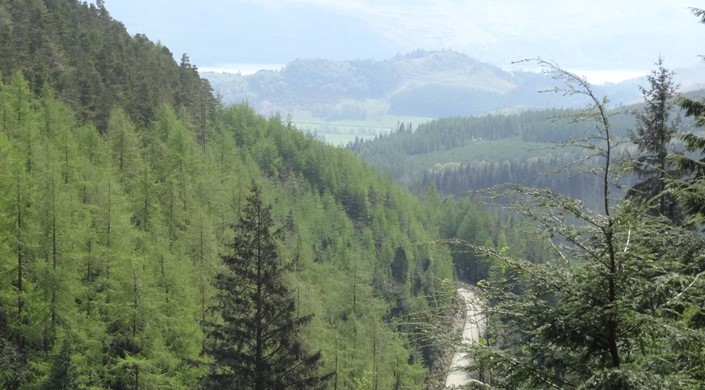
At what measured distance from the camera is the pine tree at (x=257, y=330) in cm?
2092

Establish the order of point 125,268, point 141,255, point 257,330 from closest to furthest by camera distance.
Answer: point 257,330
point 125,268
point 141,255

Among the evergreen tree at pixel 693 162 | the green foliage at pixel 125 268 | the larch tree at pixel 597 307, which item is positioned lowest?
the green foliage at pixel 125 268

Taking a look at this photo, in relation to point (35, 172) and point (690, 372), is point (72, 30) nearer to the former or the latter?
point (35, 172)

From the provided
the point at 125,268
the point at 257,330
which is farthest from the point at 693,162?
the point at 125,268

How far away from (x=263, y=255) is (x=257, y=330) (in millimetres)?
2592

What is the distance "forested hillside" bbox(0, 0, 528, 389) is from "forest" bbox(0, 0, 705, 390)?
168mm

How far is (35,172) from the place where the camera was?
37.3 metres

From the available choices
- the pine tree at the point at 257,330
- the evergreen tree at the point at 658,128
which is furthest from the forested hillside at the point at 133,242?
the evergreen tree at the point at 658,128

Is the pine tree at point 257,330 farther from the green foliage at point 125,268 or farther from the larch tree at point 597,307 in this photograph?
the larch tree at point 597,307

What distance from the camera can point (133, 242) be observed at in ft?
126

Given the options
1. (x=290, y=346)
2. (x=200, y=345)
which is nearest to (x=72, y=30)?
(x=200, y=345)

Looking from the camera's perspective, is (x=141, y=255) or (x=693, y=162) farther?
(x=141, y=255)

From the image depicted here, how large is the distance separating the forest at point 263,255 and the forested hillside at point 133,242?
168mm

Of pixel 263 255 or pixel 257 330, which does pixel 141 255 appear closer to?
pixel 263 255
